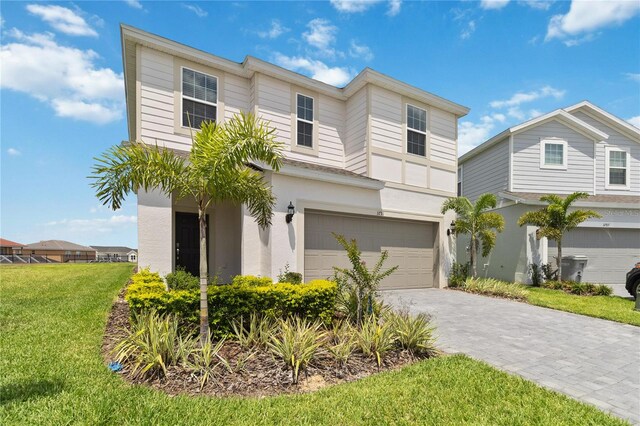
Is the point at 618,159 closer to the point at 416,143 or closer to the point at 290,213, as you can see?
the point at 416,143

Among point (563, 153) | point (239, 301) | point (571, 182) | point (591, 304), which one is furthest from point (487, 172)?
point (239, 301)

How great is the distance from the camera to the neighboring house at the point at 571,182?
13.2 metres

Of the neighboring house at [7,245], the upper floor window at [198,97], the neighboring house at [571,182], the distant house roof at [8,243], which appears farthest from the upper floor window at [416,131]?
Answer: the distant house roof at [8,243]

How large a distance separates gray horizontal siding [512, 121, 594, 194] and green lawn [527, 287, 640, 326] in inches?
221

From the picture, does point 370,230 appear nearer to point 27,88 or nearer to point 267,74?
point 267,74

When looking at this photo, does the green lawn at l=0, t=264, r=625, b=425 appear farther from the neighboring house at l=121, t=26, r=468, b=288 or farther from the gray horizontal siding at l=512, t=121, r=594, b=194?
the gray horizontal siding at l=512, t=121, r=594, b=194

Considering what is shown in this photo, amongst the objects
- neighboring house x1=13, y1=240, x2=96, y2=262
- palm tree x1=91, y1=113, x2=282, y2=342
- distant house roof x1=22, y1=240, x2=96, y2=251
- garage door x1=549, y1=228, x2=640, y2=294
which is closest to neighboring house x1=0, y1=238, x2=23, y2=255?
neighboring house x1=13, y1=240, x2=96, y2=262

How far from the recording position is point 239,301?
17.5 ft

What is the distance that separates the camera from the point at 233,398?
11.2 ft

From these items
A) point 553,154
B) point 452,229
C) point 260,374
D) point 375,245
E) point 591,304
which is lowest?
point 591,304

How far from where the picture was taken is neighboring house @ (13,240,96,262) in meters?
48.5

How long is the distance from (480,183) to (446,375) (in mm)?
15100

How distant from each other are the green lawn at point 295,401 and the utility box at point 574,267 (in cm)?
1121

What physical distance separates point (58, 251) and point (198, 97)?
57.9 meters
